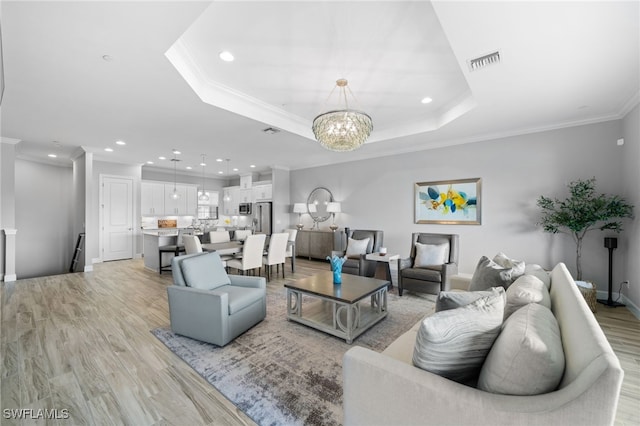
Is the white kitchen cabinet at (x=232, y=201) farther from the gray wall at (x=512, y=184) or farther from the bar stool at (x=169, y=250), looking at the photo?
the gray wall at (x=512, y=184)

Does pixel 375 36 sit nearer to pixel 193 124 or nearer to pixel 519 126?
pixel 193 124

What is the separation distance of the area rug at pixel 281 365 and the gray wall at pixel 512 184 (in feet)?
8.71

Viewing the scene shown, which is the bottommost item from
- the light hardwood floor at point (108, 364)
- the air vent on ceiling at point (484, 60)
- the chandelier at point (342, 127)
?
the light hardwood floor at point (108, 364)

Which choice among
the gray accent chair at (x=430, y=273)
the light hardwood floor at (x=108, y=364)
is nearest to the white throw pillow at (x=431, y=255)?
the gray accent chair at (x=430, y=273)

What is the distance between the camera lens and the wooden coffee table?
270 cm

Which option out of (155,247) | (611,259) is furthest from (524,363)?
(155,247)

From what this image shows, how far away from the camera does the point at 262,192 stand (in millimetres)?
8570

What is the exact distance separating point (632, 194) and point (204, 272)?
5.52 meters

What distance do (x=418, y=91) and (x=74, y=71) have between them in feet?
12.9

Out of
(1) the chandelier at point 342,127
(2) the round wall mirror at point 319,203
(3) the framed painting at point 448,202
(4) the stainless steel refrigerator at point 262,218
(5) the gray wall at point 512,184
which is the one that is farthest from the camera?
(4) the stainless steel refrigerator at point 262,218

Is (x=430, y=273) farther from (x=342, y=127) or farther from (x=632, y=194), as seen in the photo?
(x=632, y=194)

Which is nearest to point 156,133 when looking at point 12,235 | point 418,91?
point 12,235

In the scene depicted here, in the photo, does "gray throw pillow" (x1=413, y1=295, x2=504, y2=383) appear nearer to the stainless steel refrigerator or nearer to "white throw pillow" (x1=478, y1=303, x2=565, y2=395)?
"white throw pillow" (x1=478, y1=303, x2=565, y2=395)

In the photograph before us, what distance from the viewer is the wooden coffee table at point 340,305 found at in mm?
2697
